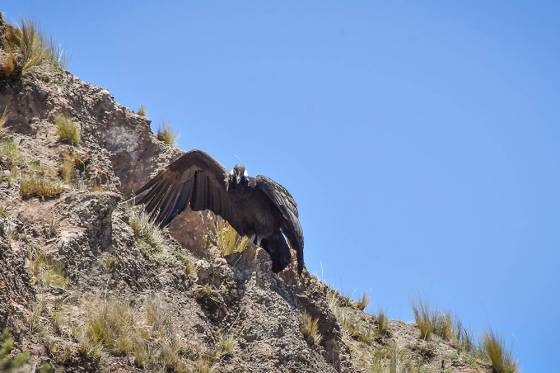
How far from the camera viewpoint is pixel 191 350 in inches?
329

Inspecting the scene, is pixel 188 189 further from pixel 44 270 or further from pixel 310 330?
pixel 44 270

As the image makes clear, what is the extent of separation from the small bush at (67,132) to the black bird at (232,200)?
1105 mm

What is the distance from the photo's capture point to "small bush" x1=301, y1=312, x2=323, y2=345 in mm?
10188

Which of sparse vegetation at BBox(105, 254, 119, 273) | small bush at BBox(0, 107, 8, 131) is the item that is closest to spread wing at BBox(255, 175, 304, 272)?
sparse vegetation at BBox(105, 254, 119, 273)

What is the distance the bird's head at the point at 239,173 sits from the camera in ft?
36.6

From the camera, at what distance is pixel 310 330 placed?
10266 millimetres

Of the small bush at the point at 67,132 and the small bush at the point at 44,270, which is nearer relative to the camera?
the small bush at the point at 44,270

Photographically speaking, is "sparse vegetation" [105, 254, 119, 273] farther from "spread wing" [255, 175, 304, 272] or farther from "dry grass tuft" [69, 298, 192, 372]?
"spread wing" [255, 175, 304, 272]

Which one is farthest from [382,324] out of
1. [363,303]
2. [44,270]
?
[44,270]

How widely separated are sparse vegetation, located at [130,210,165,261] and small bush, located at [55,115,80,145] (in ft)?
4.25

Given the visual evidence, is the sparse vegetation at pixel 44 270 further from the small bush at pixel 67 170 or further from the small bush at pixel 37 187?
the small bush at pixel 67 170

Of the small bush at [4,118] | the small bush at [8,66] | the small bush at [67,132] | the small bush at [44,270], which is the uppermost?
the small bush at [8,66]

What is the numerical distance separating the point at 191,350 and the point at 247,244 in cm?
262

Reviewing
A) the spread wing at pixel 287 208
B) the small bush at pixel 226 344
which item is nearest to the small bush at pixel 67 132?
the spread wing at pixel 287 208
